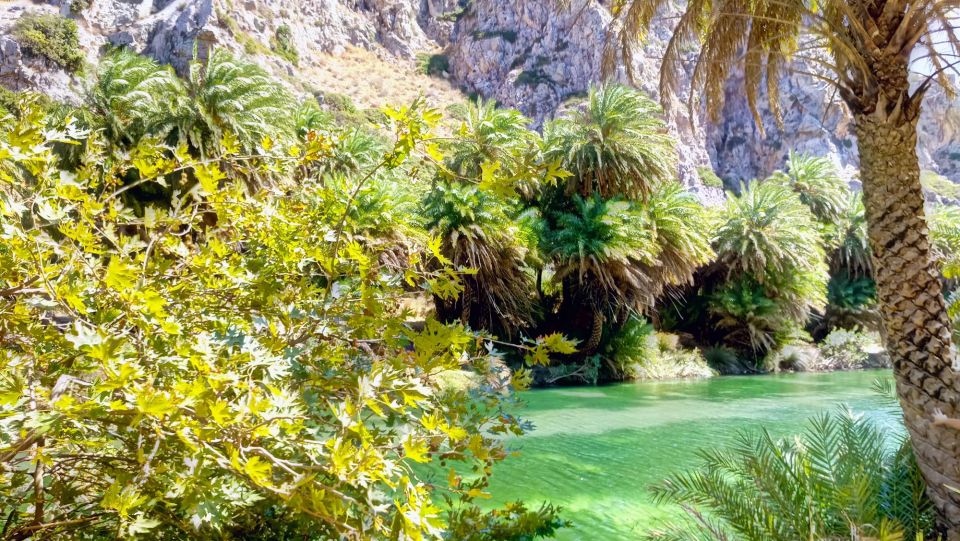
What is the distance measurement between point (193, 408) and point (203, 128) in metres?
16.0

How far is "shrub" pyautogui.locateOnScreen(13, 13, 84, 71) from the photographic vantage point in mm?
40406

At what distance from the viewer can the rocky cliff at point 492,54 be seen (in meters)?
53.2

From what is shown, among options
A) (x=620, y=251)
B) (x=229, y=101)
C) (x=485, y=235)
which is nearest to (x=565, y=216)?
(x=620, y=251)

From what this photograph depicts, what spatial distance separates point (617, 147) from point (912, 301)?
14333 mm

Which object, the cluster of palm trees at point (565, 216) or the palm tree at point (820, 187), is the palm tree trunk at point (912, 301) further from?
the palm tree at point (820, 187)

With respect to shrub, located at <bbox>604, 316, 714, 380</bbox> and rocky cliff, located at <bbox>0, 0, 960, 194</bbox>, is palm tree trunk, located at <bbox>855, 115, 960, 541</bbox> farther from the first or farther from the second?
rocky cliff, located at <bbox>0, 0, 960, 194</bbox>

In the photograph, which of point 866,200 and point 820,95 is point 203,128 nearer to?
point 866,200

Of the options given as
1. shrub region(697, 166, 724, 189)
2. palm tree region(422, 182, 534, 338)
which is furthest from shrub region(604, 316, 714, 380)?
shrub region(697, 166, 724, 189)

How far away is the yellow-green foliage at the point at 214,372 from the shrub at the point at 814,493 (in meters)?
0.99

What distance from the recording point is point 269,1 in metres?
57.8

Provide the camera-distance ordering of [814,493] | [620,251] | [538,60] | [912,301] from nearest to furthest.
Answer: [814,493]
[912,301]
[620,251]
[538,60]

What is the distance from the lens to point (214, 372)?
1.78 m

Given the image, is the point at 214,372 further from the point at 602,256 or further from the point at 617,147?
the point at 617,147

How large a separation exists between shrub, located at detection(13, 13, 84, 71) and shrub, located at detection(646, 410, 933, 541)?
5043 centimetres
